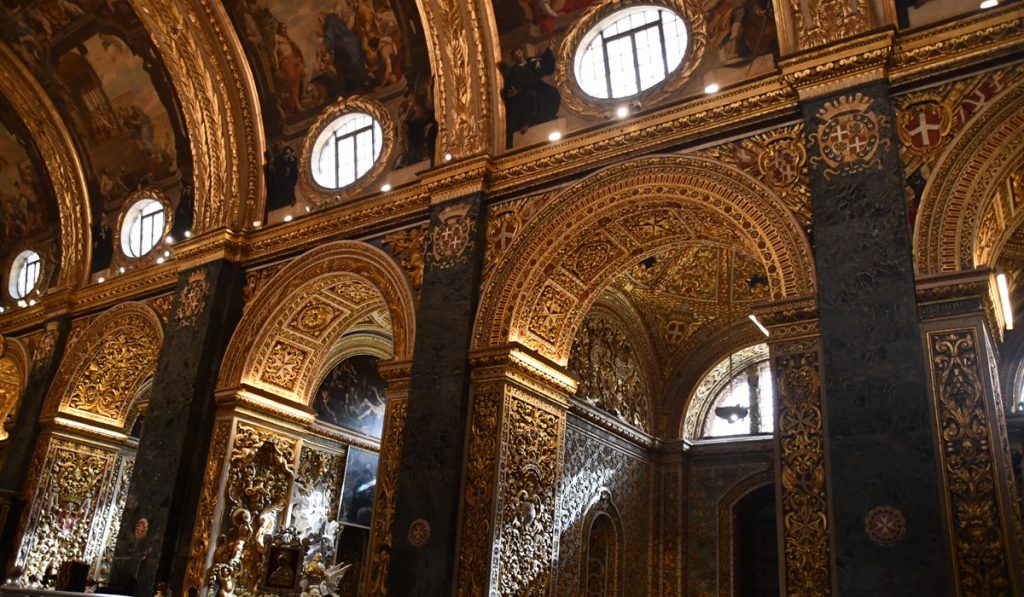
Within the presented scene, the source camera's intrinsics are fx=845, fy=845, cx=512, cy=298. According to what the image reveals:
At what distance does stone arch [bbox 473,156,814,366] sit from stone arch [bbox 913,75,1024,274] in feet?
5.67

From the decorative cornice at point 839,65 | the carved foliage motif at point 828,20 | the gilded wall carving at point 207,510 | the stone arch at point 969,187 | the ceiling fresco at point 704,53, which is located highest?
the ceiling fresco at point 704,53

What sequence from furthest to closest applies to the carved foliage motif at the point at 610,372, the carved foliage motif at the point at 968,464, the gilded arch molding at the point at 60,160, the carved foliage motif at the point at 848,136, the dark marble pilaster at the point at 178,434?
1. the gilded arch molding at the point at 60,160
2. the carved foliage motif at the point at 610,372
3. the dark marble pilaster at the point at 178,434
4. the carved foliage motif at the point at 848,136
5. the carved foliage motif at the point at 968,464

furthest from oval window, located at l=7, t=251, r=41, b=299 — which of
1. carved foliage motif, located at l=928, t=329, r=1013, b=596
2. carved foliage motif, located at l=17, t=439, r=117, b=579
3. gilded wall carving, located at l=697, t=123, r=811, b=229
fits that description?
carved foliage motif, located at l=928, t=329, r=1013, b=596

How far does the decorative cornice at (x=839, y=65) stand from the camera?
8.10 m

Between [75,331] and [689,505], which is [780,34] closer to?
[689,505]

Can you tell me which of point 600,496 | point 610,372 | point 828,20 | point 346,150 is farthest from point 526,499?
point 346,150

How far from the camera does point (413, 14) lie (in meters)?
12.0

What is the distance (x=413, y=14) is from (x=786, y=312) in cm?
716

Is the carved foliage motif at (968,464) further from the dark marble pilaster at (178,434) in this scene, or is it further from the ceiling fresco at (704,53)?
the dark marble pilaster at (178,434)

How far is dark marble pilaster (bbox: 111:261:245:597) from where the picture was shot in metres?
11.7

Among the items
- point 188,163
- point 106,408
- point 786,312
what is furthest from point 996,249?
point 106,408

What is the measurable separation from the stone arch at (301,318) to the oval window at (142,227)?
4034mm

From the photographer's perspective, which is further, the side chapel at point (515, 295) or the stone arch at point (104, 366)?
the stone arch at point (104, 366)

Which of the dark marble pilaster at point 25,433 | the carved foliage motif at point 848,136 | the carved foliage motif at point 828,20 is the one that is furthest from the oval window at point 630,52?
the dark marble pilaster at point 25,433
